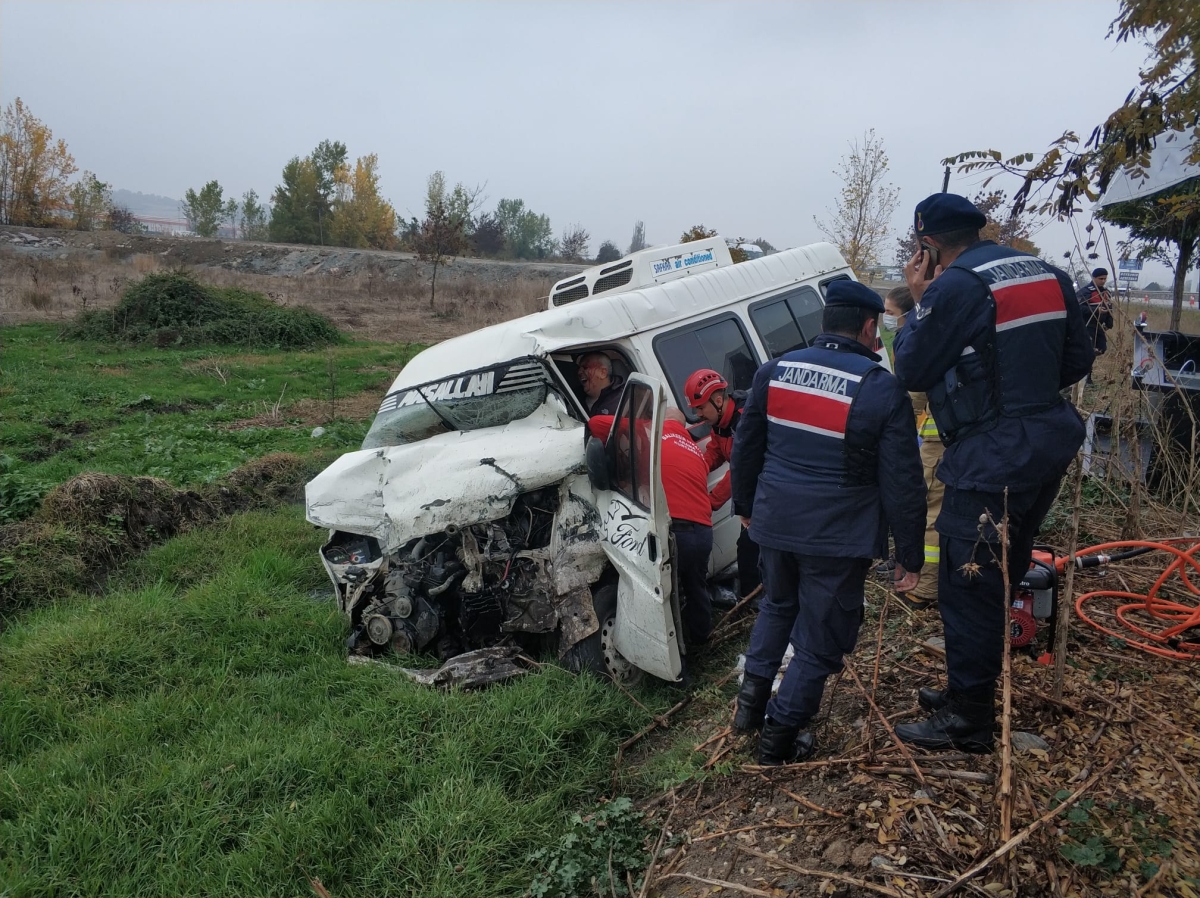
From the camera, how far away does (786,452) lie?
3.07 metres

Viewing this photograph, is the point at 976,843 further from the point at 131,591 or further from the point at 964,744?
the point at 131,591

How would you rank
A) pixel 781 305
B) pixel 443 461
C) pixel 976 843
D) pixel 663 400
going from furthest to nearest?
1. pixel 781 305
2. pixel 443 461
3. pixel 663 400
4. pixel 976 843

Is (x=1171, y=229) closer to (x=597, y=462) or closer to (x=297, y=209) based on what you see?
(x=597, y=462)

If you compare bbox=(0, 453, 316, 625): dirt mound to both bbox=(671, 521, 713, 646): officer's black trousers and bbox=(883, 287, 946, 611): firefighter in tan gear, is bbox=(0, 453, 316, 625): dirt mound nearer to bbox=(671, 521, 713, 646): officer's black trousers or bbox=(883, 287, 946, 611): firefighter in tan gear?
bbox=(671, 521, 713, 646): officer's black trousers

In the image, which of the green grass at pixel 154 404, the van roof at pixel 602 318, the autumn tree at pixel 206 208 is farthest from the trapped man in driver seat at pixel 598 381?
the autumn tree at pixel 206 208

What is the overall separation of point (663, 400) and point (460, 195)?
44.9m

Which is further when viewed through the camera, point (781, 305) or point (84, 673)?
point (781, 305)

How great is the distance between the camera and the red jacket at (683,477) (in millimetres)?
4152

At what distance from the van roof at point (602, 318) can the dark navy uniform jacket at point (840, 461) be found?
1.95 meters

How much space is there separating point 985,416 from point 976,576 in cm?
57

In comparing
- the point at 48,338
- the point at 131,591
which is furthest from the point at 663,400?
the point at 48,338

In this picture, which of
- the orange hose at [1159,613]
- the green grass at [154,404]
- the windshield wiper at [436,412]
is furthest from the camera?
the green grass at [154,404]

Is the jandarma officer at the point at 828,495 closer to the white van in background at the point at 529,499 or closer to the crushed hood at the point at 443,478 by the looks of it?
the white van in background at the point at 529,499

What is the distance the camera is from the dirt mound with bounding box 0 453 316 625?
555 cm
